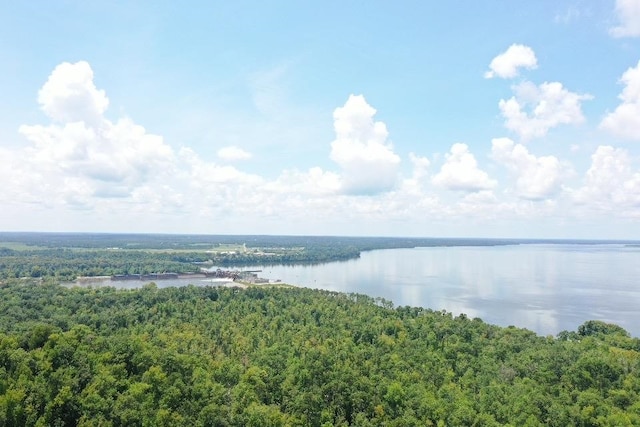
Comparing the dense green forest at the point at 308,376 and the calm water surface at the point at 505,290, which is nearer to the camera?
the dense green forest at the point at 308,376

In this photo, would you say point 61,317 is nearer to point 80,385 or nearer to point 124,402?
point 80,385

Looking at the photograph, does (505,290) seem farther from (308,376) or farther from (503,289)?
(308,376)

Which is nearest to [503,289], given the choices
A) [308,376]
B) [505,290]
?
[505,290]

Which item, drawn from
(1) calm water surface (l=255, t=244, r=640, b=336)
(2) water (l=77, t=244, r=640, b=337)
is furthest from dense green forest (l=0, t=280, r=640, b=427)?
(2) water (l=77, t=244, r=640, b=337)

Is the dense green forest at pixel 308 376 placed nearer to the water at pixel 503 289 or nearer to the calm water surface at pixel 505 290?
the calm water surface at pixel 505 290

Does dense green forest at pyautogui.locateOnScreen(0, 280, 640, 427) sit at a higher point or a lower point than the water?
higher

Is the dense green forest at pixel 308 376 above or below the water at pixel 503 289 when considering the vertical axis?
above

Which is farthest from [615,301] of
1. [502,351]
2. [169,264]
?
[169,264]

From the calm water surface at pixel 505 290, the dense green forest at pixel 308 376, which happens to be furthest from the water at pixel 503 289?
the dense green forest at pixel 308 376

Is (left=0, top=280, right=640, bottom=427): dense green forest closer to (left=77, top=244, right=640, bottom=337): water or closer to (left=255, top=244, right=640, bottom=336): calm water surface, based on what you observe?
(left=255, top=244, right=640, bottom=336): calm water surface
